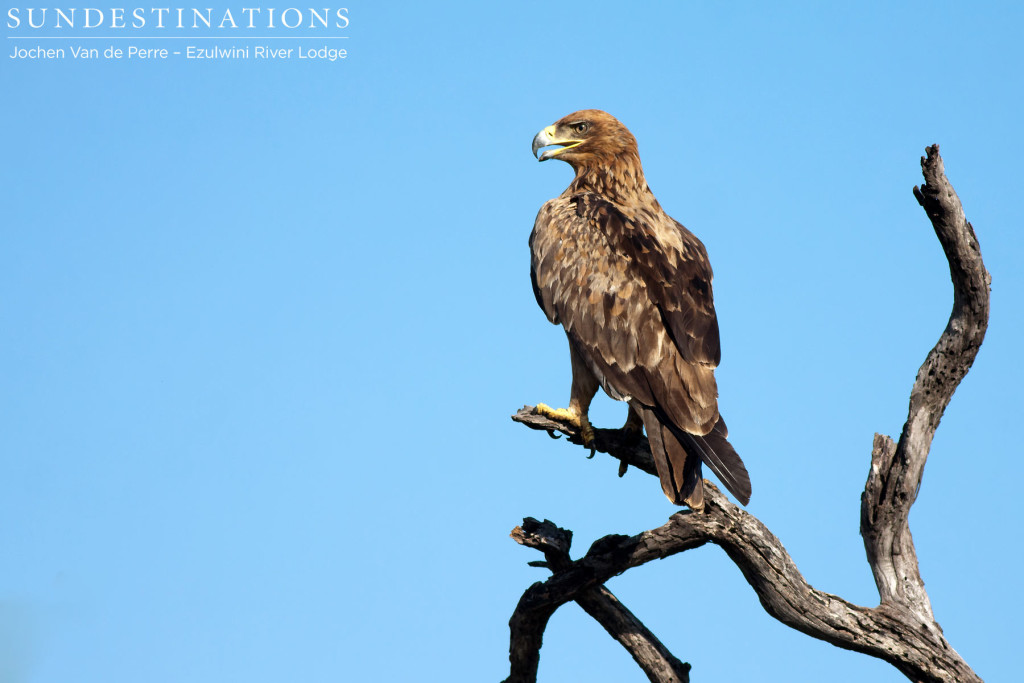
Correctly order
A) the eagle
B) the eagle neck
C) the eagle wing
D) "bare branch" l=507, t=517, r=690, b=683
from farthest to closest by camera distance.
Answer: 1. the eagle neck
2. "bare branch" l=507, t=517, r=690, b=683
3. the eagle wing
4. the eagle

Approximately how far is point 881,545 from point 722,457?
1.48m

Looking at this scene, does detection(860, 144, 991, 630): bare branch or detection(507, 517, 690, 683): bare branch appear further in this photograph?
detection(507, 517, 690, 683): bare branch

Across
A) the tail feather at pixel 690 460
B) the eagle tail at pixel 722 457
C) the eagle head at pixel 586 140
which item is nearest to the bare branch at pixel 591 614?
the tail feather at pixel 690 460

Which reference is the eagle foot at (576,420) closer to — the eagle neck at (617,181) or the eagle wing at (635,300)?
the eagle wing at (635,300)

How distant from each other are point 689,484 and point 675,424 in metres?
0.39

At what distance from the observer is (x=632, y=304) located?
702 cm

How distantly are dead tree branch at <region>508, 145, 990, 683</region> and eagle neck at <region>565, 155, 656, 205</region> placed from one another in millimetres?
2390

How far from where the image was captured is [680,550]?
668cm

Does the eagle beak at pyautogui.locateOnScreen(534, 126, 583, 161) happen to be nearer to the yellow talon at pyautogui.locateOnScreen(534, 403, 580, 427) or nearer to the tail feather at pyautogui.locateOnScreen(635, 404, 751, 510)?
the yellow talon at pyautogui.locateOnScreen(534, 403, 580, 427)

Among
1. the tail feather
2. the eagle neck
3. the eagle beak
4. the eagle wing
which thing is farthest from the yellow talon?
the eagle beak

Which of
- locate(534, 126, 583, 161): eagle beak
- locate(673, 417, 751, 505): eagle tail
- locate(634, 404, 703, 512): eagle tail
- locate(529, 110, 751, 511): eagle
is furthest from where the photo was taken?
locate(534, 126, 583, 161): eagle beak

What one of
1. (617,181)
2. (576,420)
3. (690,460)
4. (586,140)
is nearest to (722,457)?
(690,460)

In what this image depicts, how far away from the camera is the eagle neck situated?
26.5 feet

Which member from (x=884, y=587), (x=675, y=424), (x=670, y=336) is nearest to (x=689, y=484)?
(x=675, y=424)
